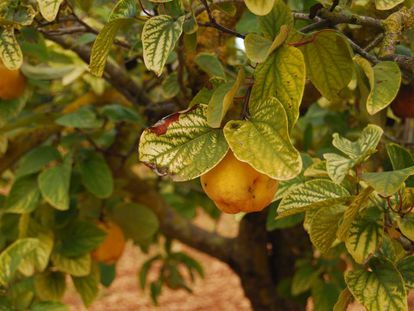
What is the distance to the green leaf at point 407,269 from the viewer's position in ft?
2.88

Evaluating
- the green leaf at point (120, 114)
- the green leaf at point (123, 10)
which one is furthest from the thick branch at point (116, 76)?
the green leaf at point (123, 10)

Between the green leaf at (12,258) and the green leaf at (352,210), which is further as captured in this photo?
the green leaf at (12,258)

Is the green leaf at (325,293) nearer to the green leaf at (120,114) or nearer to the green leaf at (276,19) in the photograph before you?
the green leaf at (120,114)

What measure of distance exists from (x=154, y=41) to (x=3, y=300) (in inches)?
23.5

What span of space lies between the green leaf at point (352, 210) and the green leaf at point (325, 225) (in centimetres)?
2

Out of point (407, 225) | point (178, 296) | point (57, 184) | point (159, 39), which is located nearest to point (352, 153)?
point (407, 225)

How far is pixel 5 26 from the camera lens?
92 centimetres

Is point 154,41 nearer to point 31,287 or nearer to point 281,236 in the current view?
point 31,287

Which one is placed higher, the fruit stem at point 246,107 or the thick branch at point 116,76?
the fruit stem at point 246,107

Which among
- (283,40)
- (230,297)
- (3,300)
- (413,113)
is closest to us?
(283,40)

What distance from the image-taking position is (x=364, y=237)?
86cm

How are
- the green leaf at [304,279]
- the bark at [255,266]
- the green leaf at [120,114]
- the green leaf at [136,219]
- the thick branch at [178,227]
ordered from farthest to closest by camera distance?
1. the bark at [255,266]
2. the thick branch at [178,227]
3. the green leaf at [304,279]
4. the green leaf at [136,219]
5. the green leaf at [120,114]

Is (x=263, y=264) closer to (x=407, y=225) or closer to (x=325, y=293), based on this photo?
(x=325, y=293)

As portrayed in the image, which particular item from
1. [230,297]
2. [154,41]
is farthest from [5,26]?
[230,297]
